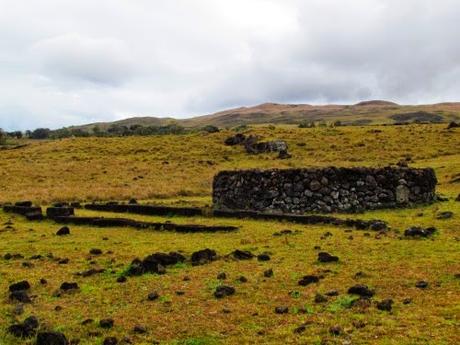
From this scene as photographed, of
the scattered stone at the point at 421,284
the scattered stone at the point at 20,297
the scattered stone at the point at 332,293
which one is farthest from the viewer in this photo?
the scattered stone at the point at 20,297

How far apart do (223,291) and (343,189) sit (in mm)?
13654

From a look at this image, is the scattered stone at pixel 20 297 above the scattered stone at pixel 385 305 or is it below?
below

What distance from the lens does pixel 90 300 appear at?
456 inches

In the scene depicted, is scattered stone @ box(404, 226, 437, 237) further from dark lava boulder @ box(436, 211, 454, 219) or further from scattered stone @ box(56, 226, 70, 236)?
scattered stone @ box(56, 226, 70, 236)

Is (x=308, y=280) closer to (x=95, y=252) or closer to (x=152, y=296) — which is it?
(x=152, y=296)

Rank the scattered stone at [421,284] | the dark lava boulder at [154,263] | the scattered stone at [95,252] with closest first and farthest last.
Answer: the scattered stone at [421,284] → the dark lava boulder at [154,263] → the scattered stone at [95,252]

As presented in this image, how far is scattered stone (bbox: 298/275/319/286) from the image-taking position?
11.9m

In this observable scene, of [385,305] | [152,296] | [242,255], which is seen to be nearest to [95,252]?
[242,255]

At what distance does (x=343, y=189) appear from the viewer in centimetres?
2397

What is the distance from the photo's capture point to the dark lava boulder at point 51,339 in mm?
8898

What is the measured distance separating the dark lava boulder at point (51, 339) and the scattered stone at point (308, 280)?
196 inches

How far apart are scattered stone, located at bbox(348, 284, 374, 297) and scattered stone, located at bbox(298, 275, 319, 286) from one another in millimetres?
1142

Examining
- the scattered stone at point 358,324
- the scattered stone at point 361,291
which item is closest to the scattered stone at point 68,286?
the scattered stone at point 361,291

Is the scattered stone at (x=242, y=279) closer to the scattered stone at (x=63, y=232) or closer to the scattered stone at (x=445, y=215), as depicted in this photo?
the scattered stone at (x=445, y=215)
